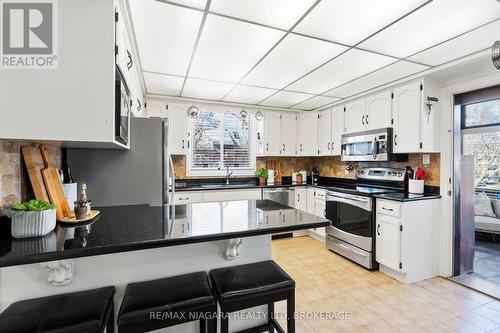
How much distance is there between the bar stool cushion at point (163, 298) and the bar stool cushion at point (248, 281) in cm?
7

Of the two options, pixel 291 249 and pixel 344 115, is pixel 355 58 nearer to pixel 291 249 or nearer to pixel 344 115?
pixel 344 115

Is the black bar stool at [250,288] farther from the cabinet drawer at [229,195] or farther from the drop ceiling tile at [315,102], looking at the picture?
the drop ceiling tile at [315,102]

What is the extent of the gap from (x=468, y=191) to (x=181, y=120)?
4019mm

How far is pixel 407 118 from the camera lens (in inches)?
114

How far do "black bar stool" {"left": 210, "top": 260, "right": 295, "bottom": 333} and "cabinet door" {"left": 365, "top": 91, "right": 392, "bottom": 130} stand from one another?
2699 mm

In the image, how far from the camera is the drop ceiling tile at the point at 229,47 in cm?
184

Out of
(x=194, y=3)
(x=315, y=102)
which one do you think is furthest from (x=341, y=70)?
(x=194, y=3)

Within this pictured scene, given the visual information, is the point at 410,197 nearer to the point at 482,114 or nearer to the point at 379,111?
the point at 379,111

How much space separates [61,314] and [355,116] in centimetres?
385

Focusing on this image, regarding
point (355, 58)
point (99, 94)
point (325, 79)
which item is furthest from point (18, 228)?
point (325, 79)

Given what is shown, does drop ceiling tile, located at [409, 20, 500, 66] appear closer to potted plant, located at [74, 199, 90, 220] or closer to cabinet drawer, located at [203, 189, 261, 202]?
cabinet drawer, located at [203, 189, 261, 202]

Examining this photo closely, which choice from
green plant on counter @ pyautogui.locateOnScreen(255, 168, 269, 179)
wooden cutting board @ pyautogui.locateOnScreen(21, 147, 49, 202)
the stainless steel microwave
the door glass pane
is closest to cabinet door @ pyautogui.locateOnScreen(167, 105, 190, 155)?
green plant on counter @ pyautogui.locateOnScreen(255, 168, 269, 179)

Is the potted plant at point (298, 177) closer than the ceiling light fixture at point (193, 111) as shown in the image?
No

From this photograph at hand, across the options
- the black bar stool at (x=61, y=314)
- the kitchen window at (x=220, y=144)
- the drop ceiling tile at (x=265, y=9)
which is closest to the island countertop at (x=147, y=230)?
the black bar stool at (x=61, y=314)
